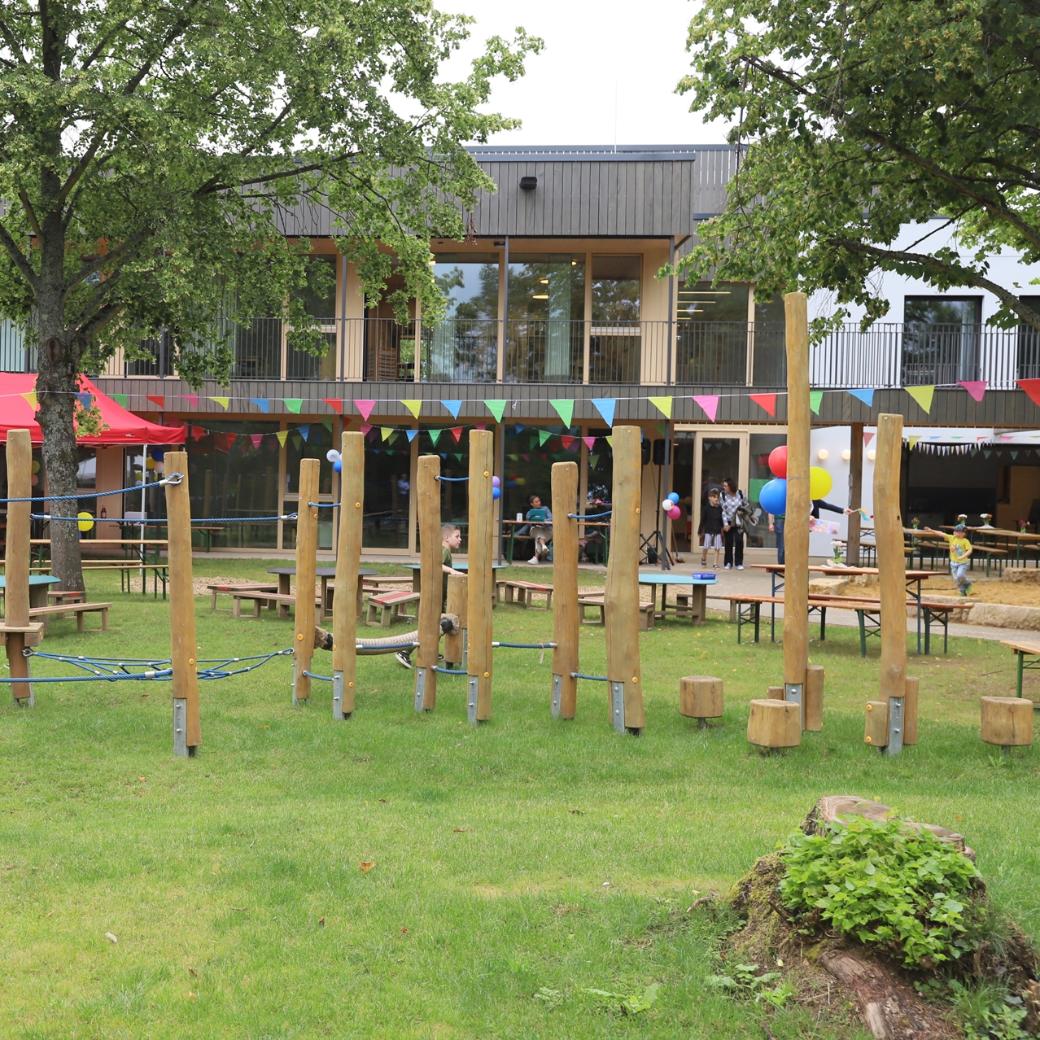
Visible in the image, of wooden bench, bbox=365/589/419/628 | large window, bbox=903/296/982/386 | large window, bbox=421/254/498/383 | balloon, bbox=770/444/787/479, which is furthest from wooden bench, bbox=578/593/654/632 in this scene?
large window, bbox=903/296/982/386

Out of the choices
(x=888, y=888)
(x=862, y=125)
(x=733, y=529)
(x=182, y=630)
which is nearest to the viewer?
(x=888, y=888)

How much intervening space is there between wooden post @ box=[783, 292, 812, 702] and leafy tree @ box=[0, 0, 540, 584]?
924cm

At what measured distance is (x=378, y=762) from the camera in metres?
7.83

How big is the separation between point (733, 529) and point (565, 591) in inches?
650

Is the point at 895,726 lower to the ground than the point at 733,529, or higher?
lower

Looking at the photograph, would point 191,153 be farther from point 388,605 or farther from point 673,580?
point 673,580

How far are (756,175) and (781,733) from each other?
815cm

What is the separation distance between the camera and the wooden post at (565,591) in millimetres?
8914

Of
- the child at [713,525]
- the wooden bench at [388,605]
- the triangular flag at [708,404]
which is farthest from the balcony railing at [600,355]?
the wooden bench at [388,605]

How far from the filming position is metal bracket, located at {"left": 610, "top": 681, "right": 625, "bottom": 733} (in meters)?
8.72

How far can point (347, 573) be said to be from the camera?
8883mm

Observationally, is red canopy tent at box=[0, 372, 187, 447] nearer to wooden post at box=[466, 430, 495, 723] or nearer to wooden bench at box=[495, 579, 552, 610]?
wooden bench at box=[495, 579, 552, 610]

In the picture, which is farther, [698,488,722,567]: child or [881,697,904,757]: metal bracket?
[698,488,722,567]: child

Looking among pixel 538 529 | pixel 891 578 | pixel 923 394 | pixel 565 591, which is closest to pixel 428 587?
pixel 565 591
